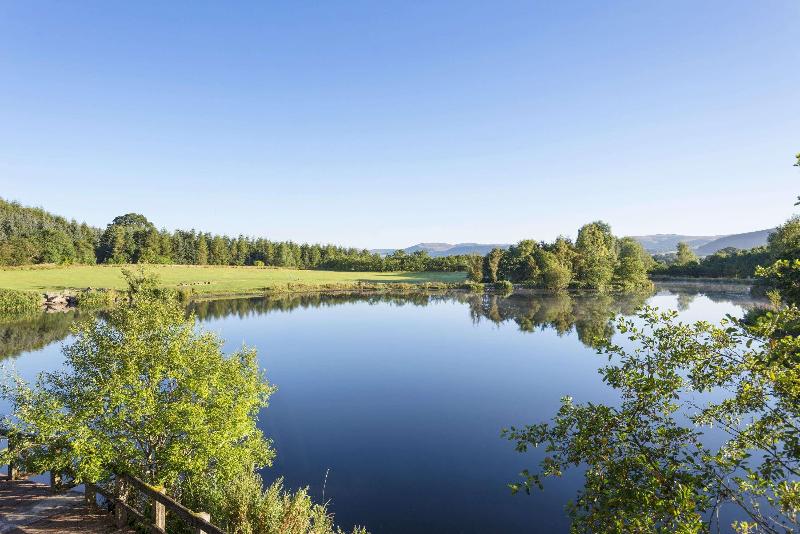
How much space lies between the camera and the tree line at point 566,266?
10250cm

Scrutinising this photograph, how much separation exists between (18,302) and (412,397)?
67848mm

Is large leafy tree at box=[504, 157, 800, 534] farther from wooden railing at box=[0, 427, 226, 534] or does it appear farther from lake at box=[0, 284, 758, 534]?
wooden railing at box=[0, 427, 226, 534]

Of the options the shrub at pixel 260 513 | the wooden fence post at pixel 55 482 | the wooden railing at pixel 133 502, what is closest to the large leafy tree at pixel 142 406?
the wooden railing at pixel 133 502

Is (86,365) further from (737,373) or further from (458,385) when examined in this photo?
(458,385)

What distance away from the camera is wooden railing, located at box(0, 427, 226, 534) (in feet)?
29.0

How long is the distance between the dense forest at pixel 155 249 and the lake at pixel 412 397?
68151 mm

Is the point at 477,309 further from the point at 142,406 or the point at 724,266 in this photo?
the point at 724,266

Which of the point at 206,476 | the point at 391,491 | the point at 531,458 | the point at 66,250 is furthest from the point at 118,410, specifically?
the point at 66,250

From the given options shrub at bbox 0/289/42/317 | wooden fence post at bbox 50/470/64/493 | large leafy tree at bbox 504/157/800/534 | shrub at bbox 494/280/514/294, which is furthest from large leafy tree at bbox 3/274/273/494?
shrub at bbox 494/280/514/294

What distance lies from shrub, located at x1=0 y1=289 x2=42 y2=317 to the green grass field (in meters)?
7.93

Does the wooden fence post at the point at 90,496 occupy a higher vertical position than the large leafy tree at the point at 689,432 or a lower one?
lower

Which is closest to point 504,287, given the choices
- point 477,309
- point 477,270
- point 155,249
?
point 477,270

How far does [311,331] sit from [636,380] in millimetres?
49695

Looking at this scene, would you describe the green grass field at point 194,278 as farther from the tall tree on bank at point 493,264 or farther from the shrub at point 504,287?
the shrub at point 504,287
